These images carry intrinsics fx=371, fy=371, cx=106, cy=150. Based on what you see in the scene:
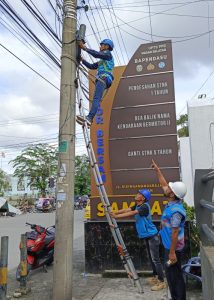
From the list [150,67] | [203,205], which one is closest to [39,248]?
[150,67]

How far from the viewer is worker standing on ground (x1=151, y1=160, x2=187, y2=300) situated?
4695 mm

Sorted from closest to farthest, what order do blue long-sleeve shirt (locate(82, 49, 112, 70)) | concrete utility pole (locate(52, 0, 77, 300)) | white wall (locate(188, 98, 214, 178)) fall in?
concrete utility pole (locate(52, 0, 77, 300)) < blue long-sleeve shirt (locate(82, 49, 112, 70)) < white wall (locate(188, 98, 214, 178))

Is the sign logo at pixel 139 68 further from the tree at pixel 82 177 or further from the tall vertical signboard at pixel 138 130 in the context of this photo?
the tree at pixel 82 177

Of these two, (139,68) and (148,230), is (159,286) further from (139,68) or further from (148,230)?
(139,68)

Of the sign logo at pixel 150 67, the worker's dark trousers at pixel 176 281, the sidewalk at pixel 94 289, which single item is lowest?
the sidewalk at pixel 94 289

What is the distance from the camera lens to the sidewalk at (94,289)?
19.8 feet

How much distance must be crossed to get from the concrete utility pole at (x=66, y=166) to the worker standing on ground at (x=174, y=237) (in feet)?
5.21

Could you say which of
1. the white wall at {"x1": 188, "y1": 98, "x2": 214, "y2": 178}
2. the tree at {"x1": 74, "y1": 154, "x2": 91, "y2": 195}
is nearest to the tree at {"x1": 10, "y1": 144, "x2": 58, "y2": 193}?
the tree at {"x1": 74, "y1": 154, "x2": 91, "y2": 195}

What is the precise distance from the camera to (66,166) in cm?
595

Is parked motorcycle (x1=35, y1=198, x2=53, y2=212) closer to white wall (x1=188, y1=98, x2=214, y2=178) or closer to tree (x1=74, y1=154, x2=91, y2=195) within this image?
tree (x1=74, y1=154, x2=91, y2=195)

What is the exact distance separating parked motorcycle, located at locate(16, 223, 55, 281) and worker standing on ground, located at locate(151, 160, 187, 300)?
3613 millimetres

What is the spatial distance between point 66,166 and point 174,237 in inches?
84.0

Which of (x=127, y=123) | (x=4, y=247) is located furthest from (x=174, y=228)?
(x=127, y=123)

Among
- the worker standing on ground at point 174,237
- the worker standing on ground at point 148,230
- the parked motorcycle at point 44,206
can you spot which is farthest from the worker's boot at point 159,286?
the parked motorcycle at point 44,206
